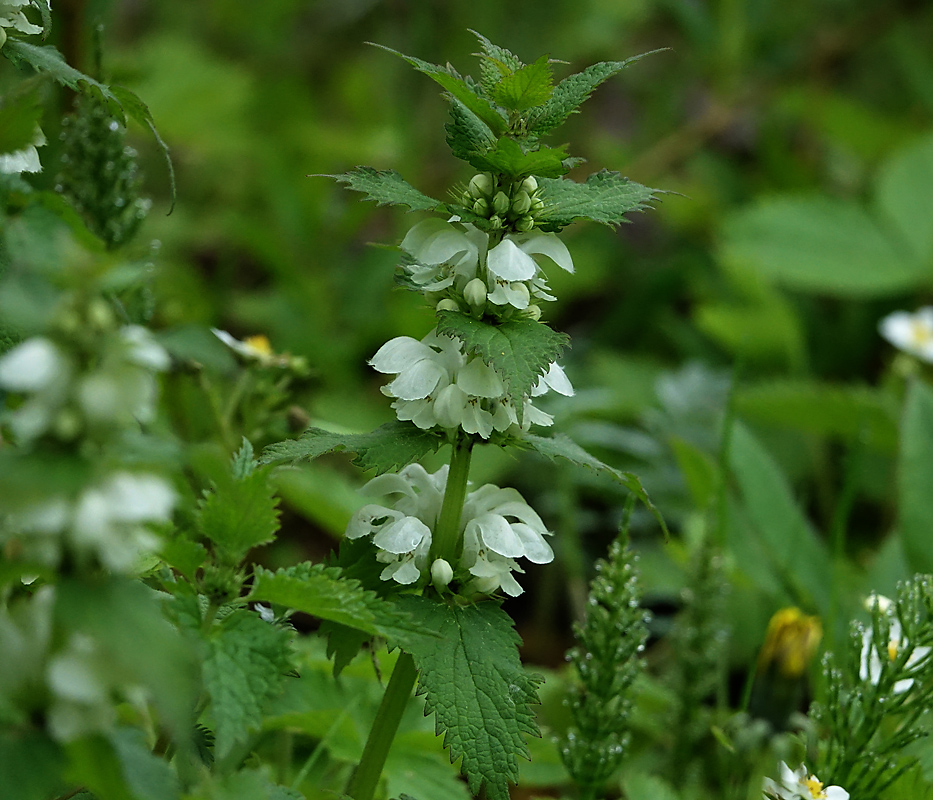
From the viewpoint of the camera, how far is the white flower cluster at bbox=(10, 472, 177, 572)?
53 cm

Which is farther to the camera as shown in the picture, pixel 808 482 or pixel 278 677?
pixel 808 482

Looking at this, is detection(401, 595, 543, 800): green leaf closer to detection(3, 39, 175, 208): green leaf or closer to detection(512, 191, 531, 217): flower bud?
detection(512, 191, 531, 217): flower bud

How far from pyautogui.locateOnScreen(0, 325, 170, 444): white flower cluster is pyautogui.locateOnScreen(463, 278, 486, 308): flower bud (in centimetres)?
35

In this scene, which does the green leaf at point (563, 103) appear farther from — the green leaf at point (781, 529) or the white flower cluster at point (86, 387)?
the green leaf at point (781, 529)

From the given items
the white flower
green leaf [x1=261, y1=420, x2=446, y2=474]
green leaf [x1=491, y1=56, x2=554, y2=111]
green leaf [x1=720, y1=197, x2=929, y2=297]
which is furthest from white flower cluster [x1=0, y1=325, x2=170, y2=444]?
green leaf [x1=720, y1=197, x2=929, y2=297]

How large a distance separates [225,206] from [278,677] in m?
2.79

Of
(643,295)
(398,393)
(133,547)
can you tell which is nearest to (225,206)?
(643,295)

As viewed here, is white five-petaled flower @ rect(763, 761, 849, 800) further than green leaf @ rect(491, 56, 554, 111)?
Yes

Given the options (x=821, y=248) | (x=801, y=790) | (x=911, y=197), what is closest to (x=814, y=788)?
(x=801, y=790)

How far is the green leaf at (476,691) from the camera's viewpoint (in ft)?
2.60

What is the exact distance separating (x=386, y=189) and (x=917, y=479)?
3.68ft

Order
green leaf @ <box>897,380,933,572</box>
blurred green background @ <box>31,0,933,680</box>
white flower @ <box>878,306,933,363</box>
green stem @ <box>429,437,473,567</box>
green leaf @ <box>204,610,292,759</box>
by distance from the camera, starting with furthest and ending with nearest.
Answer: white flower @ <box>878,306,933,363</box>
blurred green background @ <box>31,0,933,680</box>
green leaf @ <box>897,380,933,572</box>
green stem @ <box>429,437,473,567</box>
green leaf @ <box>204,610,292,759</box>

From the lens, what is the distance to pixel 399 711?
0.90m

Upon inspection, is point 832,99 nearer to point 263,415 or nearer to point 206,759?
point 263,415
